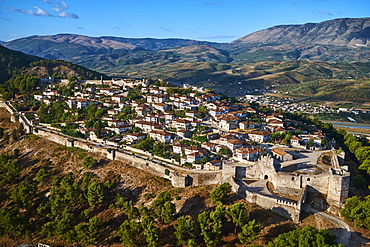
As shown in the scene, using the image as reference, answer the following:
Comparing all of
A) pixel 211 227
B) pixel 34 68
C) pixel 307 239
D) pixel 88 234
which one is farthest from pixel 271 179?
pixel 34 68

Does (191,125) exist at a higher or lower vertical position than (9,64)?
lower

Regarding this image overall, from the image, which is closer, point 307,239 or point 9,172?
point 307,239

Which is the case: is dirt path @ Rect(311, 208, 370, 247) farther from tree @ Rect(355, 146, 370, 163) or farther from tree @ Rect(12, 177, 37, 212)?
tree @ Rect(12, 177, 37, 212)

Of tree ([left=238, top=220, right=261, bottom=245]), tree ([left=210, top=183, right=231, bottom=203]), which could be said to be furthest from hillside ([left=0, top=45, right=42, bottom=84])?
tree ([left=238, top=220, right=261, bottom=245])

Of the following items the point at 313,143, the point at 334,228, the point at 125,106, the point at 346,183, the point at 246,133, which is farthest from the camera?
the point at 125,106

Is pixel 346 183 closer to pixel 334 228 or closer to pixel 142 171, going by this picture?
pixel 334 228

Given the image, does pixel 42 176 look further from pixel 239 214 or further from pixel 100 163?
pixel 239 214

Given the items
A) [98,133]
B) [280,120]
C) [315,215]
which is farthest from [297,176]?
[98,133]
